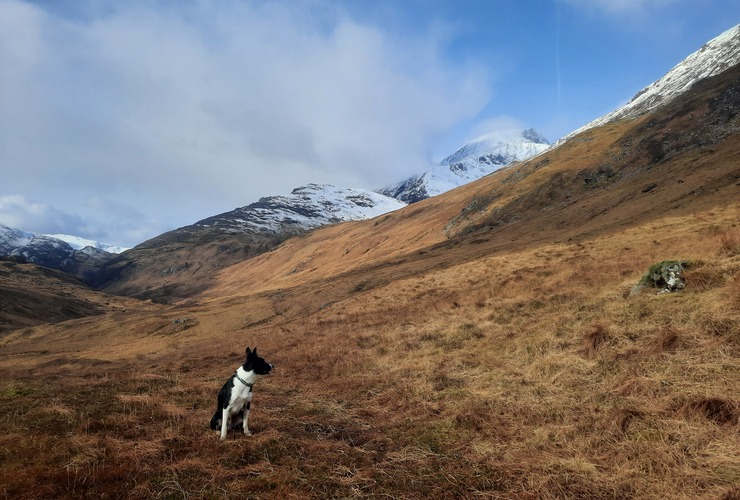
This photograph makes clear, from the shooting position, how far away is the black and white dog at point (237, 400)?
6.95m

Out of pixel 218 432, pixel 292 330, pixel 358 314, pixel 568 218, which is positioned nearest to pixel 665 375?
pixel 218 432

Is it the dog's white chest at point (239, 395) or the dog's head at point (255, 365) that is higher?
the dog's head at point (255, 365)

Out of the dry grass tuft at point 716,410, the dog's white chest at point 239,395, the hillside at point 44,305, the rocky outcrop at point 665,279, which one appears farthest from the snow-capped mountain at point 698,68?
the hillside at point 44,305

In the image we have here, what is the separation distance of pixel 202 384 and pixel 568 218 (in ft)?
128

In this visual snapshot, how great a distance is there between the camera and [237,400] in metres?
6.97

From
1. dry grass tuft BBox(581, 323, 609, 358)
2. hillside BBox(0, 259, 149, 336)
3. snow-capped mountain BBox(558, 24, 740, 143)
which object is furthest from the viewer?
snow-capped mountain BBox(558, 24, 740, 143)

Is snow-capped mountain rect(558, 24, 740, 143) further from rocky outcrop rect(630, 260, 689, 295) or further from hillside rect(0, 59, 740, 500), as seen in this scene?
rocky outcrop rect(630, 260, 689, 295)

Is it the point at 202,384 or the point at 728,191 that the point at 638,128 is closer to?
the point at 728,191

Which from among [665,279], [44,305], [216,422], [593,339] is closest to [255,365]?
[216,422]

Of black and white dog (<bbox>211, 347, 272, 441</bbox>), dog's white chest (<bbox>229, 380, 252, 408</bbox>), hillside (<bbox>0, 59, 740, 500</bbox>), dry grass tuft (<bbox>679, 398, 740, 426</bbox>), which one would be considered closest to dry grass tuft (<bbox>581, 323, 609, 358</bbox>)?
hillside (<bbox>0, 59, 740, 500</bbox>)

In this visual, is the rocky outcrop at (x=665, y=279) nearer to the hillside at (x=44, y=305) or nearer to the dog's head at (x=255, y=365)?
the dog's head at (x=255, y=365)

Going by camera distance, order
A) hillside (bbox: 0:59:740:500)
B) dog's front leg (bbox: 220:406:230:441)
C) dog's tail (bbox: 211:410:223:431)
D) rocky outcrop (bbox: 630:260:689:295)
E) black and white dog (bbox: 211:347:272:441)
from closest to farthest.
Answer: hillside (bbox: 0:59:740:500), dog's front leg (bbox: 220:406:230:441), black and white dog (bbox: 211:347:272:441), dog's tail (bbox: 211:410:223:431), rocky outcrop (bbox: 630:260:689:295)

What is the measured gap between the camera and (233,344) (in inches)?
852

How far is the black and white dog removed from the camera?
6953 mm
